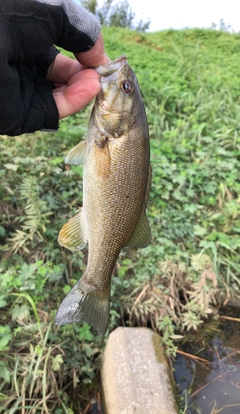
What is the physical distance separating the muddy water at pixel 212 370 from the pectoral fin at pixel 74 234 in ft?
5.80

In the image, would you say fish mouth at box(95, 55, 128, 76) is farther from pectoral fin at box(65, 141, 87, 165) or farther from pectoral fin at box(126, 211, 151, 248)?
pectoral fin at box(126, 211, 151, 248)

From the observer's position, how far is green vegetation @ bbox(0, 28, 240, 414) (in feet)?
8.75

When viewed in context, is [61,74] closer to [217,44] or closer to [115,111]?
[115,111]

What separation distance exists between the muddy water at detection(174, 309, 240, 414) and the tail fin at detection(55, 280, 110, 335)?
1.45 meters

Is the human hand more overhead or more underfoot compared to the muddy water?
more overhead

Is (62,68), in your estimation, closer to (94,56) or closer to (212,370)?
(94,56)

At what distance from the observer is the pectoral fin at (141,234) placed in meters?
1.91

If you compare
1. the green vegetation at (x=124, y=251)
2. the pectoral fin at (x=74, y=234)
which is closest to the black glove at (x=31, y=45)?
the pectoral fin at (x=74, y=234)

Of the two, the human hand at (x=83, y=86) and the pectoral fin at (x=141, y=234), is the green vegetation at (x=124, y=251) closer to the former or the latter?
the pectoral fin at (x=141, y=234)

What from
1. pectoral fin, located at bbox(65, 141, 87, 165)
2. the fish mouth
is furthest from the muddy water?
the fish mouth

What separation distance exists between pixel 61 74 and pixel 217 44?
9.10m

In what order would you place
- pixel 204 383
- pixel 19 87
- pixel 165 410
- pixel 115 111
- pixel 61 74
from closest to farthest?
pixel 19 87 < pixel 115 111 < pixel 61 74 < pixel 165 410 < pixel 204 383

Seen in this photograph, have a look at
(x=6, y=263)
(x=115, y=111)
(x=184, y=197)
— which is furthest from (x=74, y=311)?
(x=184, y=197)

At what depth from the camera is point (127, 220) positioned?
1.86 m
